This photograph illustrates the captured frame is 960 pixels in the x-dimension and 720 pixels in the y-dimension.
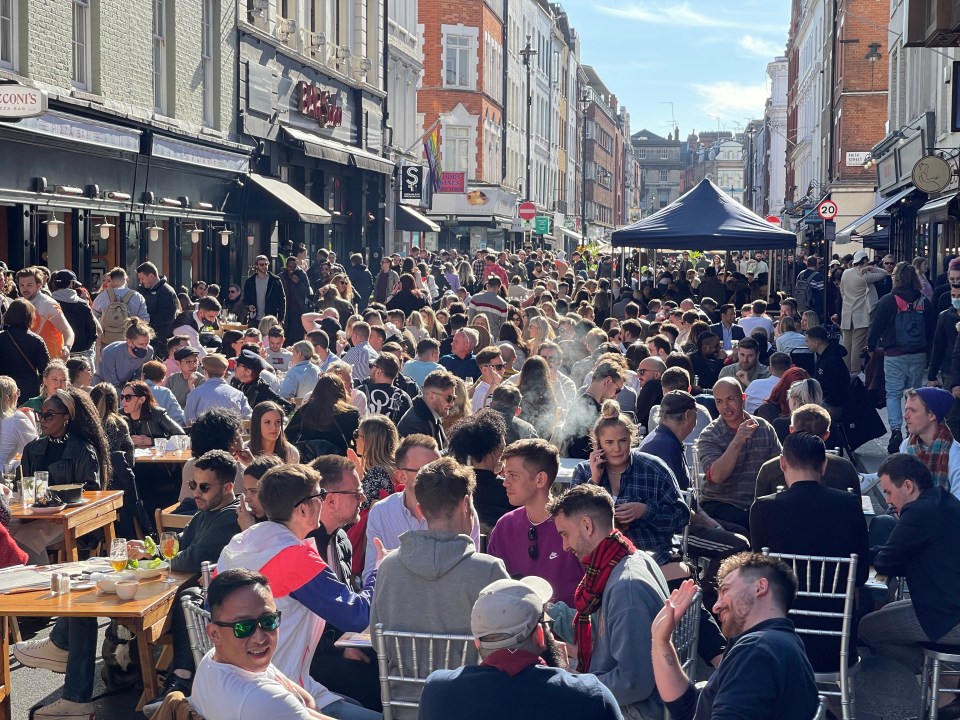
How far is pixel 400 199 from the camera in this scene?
39469 mm

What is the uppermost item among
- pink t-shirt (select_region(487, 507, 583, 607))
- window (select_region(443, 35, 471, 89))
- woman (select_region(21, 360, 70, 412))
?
window (select_region(443, 35, 471, 89))

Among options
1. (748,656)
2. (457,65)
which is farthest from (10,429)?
(457,65)

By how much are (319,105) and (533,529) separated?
967 inches

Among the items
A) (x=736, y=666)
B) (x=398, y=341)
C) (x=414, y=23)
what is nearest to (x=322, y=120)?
(x=414, y=23)

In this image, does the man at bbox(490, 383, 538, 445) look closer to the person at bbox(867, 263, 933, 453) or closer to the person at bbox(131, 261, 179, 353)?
the person at bbox(867, 263, 933, 453)

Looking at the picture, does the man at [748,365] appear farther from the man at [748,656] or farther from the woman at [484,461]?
the man at [748,656]

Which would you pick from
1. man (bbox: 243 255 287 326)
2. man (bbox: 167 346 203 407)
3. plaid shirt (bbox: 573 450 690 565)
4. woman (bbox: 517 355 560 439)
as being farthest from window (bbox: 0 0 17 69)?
plaid shirt (bbox: 573 450 690 565)

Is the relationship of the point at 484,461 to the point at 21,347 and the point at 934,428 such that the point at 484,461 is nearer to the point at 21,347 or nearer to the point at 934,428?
the point at 934,428

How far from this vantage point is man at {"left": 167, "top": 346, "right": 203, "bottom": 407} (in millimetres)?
11234

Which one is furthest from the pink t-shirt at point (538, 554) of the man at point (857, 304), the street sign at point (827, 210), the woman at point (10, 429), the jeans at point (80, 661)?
the street sign at point (827, 210)

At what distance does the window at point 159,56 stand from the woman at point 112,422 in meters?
12.6

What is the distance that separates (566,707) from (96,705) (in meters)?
3.83

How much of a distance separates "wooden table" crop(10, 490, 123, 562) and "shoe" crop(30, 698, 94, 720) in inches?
63.9

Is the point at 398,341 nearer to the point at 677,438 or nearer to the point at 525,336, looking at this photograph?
the point at 525,336
